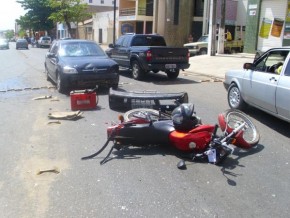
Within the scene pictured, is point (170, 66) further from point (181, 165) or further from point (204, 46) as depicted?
point (204, 46)

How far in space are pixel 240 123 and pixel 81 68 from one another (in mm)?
5665

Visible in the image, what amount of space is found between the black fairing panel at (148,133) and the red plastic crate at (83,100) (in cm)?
315

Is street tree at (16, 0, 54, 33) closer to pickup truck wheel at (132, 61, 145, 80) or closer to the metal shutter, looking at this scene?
the metal shutter

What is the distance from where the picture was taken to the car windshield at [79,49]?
37.2 feet

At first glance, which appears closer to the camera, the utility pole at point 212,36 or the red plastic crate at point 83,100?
the red plastic crate at point 83,100

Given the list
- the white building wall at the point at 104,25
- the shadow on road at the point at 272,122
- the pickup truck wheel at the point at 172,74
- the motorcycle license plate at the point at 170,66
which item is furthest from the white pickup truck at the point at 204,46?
the white building wall at the point at 104,25

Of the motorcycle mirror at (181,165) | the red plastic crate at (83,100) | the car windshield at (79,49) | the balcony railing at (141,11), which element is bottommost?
the motorcycle mirror at (181,165)

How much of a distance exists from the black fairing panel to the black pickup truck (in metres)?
7.99

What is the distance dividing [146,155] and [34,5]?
6817 cm

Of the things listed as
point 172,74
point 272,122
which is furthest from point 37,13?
point 272,122

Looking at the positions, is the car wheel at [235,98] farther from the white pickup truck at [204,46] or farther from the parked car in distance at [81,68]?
the white pickup truck at [204,46]

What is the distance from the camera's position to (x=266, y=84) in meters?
6.82

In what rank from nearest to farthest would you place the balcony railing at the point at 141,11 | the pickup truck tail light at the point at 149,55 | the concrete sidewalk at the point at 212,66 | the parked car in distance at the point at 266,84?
the parked car in distance at the point at 266,84, the pickup truck tail light at the point at 149,55, the concrete sidewalk at the point at 212,66, the balcony railing at the point at 141,11

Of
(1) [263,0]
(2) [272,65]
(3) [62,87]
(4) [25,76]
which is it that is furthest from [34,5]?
(2) [272,65]
